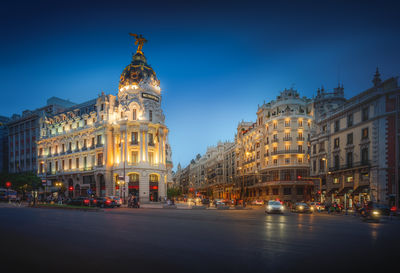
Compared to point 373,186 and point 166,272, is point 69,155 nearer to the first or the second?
point 373,186

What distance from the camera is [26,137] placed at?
8431 cm

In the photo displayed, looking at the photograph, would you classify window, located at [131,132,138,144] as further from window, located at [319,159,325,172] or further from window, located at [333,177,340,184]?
window, located at [333,177,340,184]

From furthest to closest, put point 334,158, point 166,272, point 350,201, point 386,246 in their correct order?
point 334,158 < point 350,201 < point 386,246 < point 166,272

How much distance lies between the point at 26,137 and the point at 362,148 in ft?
265

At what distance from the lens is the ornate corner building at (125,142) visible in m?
58.9

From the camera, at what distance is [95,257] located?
822 centimetres

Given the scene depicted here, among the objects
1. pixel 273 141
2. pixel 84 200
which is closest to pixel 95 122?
pixel 84 200

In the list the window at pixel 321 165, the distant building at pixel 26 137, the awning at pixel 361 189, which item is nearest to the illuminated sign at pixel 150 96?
the window at pixel 321 165

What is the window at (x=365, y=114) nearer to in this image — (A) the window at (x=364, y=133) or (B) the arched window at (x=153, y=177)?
(A) the window at (x=364, y=133)

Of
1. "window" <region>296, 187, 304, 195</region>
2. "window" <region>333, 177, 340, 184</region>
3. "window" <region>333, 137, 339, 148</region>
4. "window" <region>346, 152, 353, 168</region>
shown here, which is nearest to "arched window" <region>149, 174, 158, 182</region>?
"window" <region>296, 187, 304, 195</region>

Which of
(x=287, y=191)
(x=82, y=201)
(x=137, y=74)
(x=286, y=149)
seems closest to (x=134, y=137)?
(x=137, y=74)

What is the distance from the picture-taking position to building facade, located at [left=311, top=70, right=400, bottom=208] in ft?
119

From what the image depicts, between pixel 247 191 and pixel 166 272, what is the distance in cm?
8118

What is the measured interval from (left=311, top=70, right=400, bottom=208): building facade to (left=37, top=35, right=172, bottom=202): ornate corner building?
2996 cm
